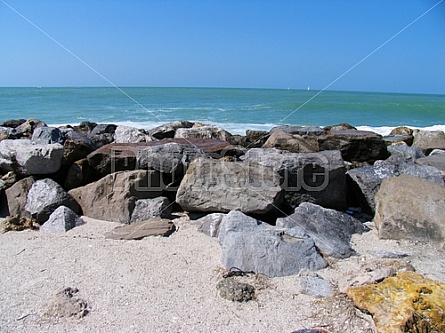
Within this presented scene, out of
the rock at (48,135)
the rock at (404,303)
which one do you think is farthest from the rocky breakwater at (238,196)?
the rock at (48,135)

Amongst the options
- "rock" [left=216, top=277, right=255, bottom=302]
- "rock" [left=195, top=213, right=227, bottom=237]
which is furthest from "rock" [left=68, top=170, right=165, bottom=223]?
"rock" [left=216, top=277, right=255, bottom=302]

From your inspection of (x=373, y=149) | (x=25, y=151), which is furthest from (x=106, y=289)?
(x=373, y=149)

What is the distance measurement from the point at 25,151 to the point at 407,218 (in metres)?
5.09

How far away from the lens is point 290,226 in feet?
14.4

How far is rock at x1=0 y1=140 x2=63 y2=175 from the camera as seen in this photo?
210 inches

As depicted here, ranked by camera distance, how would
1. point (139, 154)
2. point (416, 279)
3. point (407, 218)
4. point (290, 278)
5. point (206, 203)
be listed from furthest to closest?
point (139, 154) < point (206, 203) < point (407, 218) < point (290, 278) < point (416, 279)

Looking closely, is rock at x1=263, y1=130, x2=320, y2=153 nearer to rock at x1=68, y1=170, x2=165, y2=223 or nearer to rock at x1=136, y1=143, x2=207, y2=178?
rock at x1=136, y1=143, x2=207, y2=178

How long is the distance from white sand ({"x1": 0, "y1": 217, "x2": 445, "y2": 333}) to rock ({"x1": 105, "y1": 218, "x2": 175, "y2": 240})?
0.37 feet

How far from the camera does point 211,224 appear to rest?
4547mm

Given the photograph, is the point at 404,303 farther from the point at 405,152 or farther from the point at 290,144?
the point at 405,152

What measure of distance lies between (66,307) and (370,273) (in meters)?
2.56

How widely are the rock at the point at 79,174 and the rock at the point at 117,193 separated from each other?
0.24 meters

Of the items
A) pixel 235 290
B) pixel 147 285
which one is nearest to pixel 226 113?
pixel 147 285

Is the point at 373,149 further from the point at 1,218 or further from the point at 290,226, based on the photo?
the point at 1,218
